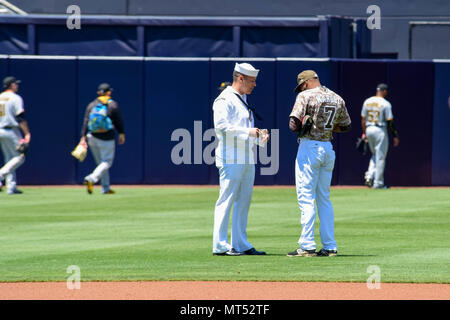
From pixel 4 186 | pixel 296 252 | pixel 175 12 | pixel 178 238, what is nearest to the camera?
pixel 296 252

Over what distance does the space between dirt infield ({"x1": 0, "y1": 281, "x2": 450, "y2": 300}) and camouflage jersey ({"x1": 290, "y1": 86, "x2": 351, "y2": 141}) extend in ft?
6.64

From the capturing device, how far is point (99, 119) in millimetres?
19328

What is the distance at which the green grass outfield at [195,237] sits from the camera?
9.84m

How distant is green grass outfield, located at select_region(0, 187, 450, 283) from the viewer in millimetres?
9844

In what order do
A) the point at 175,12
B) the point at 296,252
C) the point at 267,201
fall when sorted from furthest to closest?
the point at 175,12, the point at 267,201, the point at 296,252

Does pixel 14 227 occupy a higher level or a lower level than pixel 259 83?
lower

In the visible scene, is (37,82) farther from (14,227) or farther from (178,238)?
(178,238)

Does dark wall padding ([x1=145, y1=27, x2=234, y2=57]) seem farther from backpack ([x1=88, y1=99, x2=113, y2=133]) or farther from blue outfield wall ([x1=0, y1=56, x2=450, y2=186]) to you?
backpack ([x1=88, y1=99, x2=113, y2=133])

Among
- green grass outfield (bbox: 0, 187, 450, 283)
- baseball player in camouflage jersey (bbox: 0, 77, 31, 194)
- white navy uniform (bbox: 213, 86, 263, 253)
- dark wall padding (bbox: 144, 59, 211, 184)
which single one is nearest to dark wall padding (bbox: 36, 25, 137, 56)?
dark wall padding (bbox: 144, 59, 211, 184)

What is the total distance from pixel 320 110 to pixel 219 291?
2.65m

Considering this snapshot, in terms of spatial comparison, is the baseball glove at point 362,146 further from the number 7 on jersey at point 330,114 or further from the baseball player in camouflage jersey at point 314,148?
the number 7 on jersey at point 330,114

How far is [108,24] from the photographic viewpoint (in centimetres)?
2280
